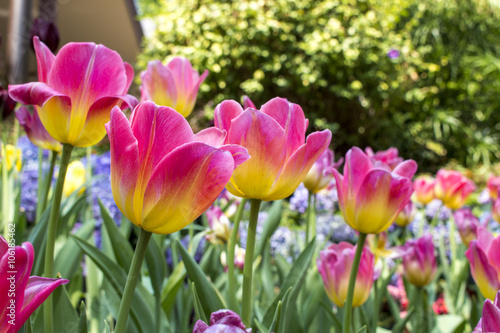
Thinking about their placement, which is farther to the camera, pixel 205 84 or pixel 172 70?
pixel 205 84

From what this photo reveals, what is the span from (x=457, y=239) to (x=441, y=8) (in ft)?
15.6

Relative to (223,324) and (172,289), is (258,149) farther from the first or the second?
(172,289)

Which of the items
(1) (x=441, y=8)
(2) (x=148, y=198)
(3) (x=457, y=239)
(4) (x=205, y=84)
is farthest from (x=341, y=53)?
(2) (x=148, y=198)

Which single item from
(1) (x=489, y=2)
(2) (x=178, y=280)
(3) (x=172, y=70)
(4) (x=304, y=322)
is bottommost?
(1) (x=489, y=2)

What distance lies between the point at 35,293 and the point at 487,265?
49cm

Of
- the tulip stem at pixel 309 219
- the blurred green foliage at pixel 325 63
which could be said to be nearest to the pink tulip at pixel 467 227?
the tulip stem at pixel 309 219

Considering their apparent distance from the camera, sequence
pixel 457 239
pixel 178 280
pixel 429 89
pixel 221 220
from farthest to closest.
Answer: pixel 429 89 → pixel 457 239 → pixel 221 220 → pixel 178 280

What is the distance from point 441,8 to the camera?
5.88 meters

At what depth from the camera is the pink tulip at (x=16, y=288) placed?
0.21 m

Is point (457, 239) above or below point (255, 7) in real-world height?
below

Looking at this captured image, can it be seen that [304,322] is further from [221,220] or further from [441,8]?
[441,8]

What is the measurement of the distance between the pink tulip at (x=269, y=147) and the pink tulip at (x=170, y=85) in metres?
0.31

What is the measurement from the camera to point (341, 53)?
448 cm

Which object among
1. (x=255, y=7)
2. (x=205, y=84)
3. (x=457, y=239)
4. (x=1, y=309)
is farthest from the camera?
(x=255, y=7)
